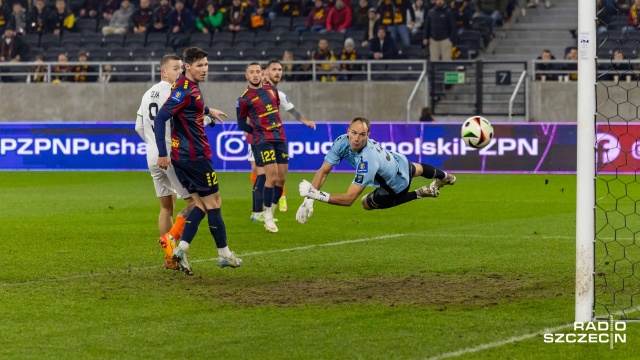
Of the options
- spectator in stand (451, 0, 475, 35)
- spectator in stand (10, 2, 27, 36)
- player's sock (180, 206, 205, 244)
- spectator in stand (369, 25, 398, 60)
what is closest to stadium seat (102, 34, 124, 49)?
spectator in stand (10, 2, 27, 36)

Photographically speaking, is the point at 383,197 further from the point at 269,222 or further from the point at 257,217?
the point at 257,217

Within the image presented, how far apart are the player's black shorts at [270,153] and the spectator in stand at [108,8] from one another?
19657mm

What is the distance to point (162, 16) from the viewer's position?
1291 inches

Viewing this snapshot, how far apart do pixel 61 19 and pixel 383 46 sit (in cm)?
1020

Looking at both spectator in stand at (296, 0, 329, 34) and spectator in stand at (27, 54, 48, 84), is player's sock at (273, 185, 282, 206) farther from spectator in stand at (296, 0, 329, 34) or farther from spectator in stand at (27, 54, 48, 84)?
spectator in stand at (27, 54, 48, 84)

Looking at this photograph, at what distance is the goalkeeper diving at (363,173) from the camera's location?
1123cm

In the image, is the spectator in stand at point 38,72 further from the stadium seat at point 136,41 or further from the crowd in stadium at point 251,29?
the stadium seat at point 136,41

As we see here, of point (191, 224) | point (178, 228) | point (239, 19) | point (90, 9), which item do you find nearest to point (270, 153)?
point (178, 228)

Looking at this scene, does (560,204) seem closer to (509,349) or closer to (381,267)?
(381,267)

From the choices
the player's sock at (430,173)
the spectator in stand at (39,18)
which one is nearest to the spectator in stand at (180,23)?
the spectator in stand at (39,18)

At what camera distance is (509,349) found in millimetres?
7715

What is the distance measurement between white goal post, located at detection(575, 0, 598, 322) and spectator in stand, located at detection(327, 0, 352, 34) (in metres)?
23.0

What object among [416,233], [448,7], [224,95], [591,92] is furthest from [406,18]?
[591,92]

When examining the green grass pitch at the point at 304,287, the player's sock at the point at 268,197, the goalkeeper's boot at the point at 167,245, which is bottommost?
the green grass pitch at the point at 304,287
